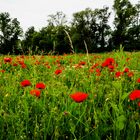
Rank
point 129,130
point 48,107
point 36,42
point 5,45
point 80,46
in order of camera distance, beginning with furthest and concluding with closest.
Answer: point 36,42, point 80,46, point 5,45, point 48,107, point 129,130

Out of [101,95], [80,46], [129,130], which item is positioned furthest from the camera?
[80,46]

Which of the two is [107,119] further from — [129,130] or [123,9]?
[123,9]

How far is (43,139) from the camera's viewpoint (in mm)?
2207

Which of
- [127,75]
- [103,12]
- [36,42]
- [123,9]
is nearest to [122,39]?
[123,9]

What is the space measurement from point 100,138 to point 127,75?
1.67 meters

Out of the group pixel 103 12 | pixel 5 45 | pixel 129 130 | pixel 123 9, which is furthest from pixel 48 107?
pixel 103 12

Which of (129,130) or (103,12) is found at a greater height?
(103,12)

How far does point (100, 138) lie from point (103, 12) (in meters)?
62.7

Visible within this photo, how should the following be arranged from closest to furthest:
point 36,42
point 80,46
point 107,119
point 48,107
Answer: point 107,119 < point 48,107 < point 80,46 < point 36,42

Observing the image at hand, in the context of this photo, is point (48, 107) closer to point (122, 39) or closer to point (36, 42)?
point (122, 39)

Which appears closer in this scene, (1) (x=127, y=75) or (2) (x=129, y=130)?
(2) (x=129, y=130)

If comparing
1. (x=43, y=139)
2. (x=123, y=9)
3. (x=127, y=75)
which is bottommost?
(x=43, y=139)

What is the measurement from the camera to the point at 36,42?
6556 cm

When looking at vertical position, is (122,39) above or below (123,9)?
below
